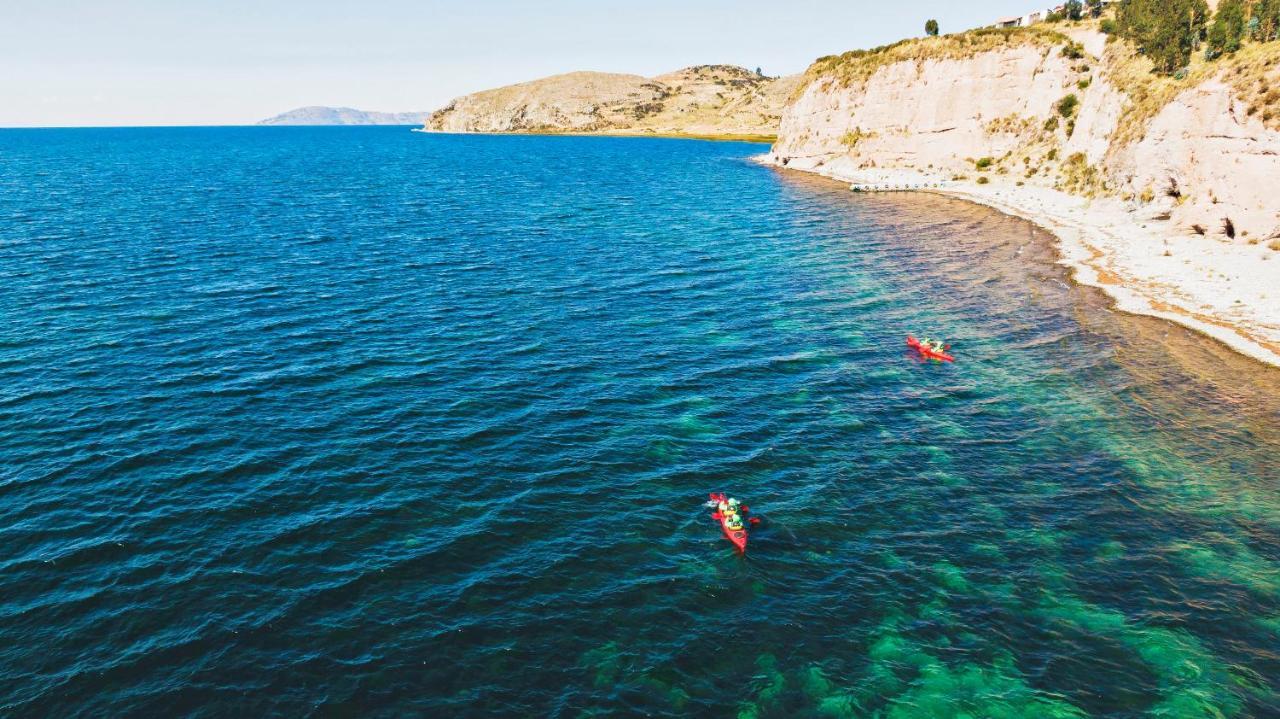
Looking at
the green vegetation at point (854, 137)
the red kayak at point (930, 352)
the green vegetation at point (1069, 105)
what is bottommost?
the red kayak at point (930, 352)

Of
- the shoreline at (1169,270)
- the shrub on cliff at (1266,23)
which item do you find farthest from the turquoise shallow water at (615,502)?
the shrub on cliff at (1266,23)

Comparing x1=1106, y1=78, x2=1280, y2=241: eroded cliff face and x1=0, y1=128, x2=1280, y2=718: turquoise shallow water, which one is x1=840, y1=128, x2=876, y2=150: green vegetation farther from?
x1=0, y1=128, x2=1280, y2=718: turquoise shallow water

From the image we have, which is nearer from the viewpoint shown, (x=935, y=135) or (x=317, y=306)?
(x=317, y=306)

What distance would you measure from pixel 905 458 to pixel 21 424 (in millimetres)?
53653

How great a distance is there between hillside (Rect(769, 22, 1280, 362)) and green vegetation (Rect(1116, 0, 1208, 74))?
2269 mm

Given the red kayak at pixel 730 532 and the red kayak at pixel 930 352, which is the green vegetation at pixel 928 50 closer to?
the red kayak at pixel 930 352

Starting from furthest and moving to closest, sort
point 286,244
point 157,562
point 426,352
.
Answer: point 286,244
point 426,352
point 157,562

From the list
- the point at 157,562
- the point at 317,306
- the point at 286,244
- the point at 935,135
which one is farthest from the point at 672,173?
the point at 157,562

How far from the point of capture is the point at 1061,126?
12812cm

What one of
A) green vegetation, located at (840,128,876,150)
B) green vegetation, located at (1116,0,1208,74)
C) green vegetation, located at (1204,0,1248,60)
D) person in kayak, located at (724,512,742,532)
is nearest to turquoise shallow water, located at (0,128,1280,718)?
person in kayak, located at (724,512,742,532)

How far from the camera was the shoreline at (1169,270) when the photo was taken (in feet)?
196

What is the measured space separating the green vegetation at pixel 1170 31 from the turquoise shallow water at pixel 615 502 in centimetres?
5055

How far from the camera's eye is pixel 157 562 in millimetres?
31938

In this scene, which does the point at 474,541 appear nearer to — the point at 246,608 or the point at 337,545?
the point at 337,545
